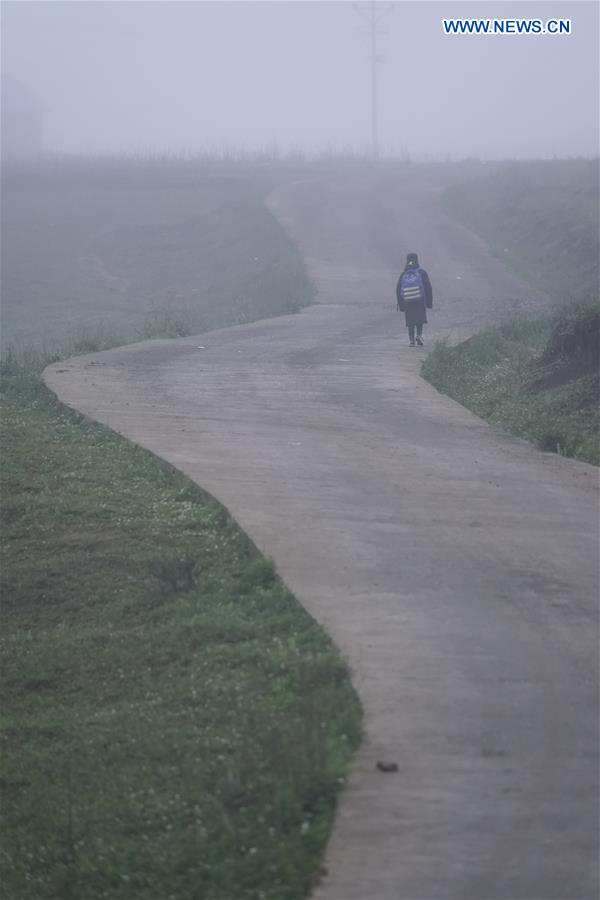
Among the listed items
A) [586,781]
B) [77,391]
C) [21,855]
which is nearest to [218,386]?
[77,391]

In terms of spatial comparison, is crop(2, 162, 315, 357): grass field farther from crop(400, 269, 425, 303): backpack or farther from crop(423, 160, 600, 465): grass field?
crop(423, 160, 600, 465): grass field

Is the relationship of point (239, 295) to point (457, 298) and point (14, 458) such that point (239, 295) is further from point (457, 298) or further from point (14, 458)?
point (14, 458)

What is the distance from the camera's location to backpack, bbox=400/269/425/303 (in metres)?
18.3

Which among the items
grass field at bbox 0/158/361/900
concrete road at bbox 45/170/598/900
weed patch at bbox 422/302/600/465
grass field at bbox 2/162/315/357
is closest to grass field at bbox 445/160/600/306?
Answer: weed patch at bbox 422/302/600/465

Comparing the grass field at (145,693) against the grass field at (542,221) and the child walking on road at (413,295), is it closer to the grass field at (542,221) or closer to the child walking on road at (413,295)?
the child walking on road at (413,295)

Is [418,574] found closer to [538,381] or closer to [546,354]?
[538,381]

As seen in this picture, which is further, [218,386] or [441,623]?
[218,386]

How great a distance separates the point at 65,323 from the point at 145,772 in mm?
27065

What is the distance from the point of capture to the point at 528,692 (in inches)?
246

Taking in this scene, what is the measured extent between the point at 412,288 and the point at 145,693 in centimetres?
1196

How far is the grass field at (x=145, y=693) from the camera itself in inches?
209

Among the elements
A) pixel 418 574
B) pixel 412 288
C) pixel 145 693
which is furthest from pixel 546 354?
pixel 145 693

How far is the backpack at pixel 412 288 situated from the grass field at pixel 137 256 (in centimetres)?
498

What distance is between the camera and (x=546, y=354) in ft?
49.1
